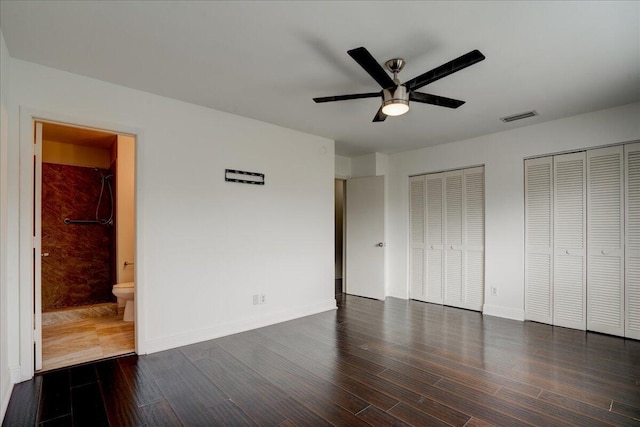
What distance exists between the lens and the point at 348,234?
229 inches

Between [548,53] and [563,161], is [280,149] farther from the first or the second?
[563,161]

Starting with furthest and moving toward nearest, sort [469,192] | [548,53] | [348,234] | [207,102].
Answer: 1. [348,234]
2. [469,192]
3. [207,102]
4. [548,53]

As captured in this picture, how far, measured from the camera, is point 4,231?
7.57 feet

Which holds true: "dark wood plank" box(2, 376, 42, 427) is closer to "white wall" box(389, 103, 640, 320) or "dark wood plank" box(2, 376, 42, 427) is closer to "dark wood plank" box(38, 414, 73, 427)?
"dark wood plank" box(38, 414, 73, 427)

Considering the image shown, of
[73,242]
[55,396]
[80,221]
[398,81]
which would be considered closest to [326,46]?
[398,81]

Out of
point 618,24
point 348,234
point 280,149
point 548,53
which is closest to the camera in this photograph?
point 618,24

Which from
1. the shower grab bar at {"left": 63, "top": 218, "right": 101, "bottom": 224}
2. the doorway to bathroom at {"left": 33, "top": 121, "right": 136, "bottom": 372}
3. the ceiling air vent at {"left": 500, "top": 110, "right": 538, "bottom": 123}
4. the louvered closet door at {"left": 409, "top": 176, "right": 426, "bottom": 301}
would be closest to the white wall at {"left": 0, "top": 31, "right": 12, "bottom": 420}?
the doorway to bathroom at {"left": 33, "top": 121, "right": 136, "bottom": 372}

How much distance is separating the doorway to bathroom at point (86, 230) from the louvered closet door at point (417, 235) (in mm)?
4157

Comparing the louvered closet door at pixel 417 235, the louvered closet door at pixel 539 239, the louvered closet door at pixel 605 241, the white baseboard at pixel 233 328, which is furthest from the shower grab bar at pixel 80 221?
the louvered closet door at pixel 605 241

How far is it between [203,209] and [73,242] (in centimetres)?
262

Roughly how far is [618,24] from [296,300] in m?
3.99

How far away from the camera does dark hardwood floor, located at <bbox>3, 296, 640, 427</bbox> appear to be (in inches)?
81.2

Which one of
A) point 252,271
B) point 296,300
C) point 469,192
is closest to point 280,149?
point 252,271

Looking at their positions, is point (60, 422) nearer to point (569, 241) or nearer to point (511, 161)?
point (569, 241)
